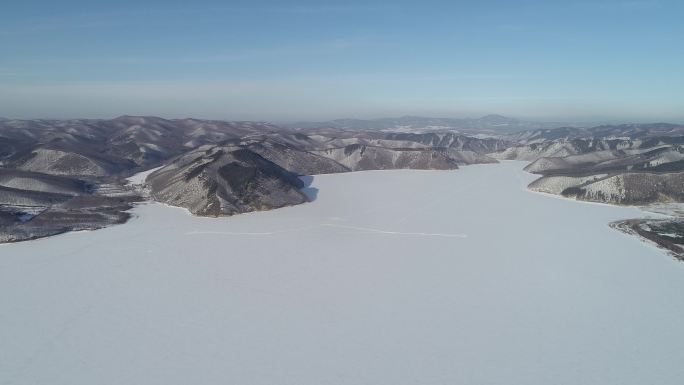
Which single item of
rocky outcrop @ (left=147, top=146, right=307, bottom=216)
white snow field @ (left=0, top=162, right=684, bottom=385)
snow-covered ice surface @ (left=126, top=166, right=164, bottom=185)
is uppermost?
rocky outcrop @ (left=147, top=146, right=307, bottom=216)

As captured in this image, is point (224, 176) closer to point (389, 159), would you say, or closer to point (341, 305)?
point (341, 305)

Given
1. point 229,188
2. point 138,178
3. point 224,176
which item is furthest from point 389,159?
point 229,188

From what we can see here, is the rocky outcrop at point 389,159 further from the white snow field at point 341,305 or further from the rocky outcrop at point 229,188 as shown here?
the white snow field at point 341,305

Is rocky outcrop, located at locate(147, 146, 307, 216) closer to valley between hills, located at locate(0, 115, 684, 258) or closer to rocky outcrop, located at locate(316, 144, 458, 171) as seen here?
valley between hills, located at locate(0, 115, 684, 258)

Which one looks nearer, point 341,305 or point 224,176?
point 341,305

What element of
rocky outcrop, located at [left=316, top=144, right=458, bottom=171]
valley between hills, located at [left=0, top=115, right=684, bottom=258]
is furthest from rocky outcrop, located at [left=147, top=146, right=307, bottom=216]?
rocky outcrop, located at [left=316, top=144, right=458, bottom=171]

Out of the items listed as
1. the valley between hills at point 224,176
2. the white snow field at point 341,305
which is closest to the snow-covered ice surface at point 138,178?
the valley between hills at point 224,176

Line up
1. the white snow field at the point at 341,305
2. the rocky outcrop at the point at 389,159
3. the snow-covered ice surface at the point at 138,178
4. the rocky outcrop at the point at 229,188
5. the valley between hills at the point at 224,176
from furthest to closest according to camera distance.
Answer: the rocky outcrop at the point at 389,159 → the snow-covered ice surface at the point at 138,178 → the rocky outcrop at the point at 229,188 → the valley between hills at the point at 224,176 → the white snow field at the point at 341,305

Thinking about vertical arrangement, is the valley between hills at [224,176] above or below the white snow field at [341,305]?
above

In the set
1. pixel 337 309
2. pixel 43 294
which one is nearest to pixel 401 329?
pixel 337 309
